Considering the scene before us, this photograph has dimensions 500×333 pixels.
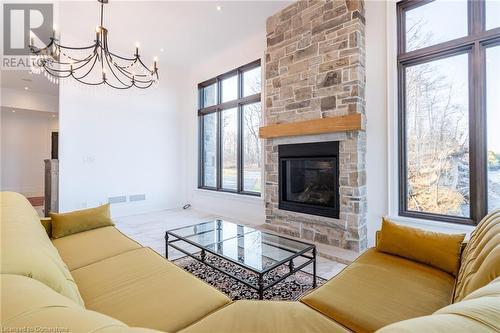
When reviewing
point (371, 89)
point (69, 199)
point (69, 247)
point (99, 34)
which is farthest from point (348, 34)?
point (69, 199)

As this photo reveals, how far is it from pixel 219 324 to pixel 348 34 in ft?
11.1

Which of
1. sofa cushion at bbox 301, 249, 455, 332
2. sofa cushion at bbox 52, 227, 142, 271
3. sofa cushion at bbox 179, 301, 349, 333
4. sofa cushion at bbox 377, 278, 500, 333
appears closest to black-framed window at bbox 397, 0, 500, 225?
sofa cushion at bbox 301, 249, 455, 332

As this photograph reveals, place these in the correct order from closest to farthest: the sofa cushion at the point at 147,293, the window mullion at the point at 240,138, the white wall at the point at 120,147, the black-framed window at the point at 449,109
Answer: the sofa cushion at the point at 147,293 < the black-framed window at the point at 449,109 < the white wall at the point at 120,147 < the window mullion at the point at 240,138

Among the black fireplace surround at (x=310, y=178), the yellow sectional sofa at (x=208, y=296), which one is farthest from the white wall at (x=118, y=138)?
the black fireplace surround at (x=310, y=178)

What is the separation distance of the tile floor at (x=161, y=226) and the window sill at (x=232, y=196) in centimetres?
44

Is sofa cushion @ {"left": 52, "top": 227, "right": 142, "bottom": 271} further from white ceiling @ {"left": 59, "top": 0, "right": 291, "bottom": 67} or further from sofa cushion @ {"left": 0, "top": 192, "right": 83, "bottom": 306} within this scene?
white ceiling @ {"left": 59, "top": 0, "right": 291, "bottom": 67}

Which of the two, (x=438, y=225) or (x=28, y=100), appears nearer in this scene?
(x=438, y=225)

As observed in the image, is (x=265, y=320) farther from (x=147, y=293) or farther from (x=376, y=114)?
(x=376, y=114)

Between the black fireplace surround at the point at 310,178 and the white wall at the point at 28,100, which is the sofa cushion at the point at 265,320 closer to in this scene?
the black fireplace surround at the point at 310,178

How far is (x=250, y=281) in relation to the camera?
227 centimetres

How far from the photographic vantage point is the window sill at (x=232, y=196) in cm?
438

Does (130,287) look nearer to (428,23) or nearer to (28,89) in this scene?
(428,23)

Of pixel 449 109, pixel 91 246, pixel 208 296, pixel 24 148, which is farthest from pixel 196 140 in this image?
pixel 24 148

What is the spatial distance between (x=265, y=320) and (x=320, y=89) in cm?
297
